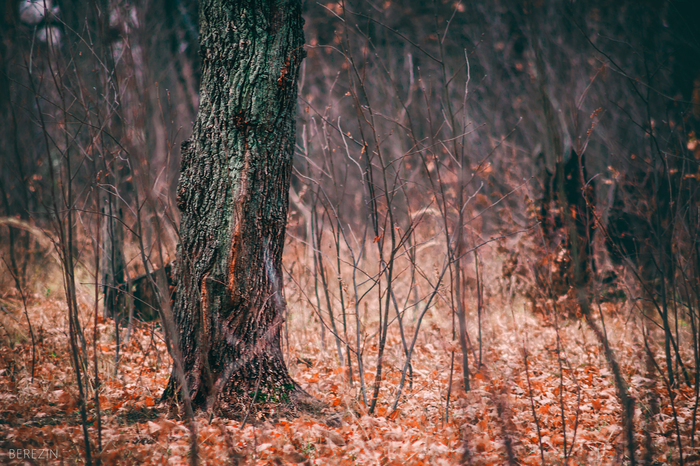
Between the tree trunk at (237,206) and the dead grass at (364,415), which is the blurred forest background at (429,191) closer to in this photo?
the dead grass at (364,415)

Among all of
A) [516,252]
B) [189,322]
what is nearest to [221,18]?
[189,322]

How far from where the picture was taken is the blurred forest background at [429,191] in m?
2.30

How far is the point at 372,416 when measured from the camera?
2.46 m

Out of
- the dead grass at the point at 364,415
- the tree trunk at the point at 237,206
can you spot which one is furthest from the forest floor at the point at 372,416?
the tree trunk at the point at 237,206

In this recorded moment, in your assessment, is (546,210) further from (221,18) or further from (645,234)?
(221,18)

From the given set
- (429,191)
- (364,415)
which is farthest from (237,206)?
(429,191)

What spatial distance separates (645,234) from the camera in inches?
182

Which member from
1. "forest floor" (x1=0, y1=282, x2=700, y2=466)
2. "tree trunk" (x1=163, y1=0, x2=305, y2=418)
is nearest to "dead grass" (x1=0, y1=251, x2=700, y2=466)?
"forest floor" (x1=0, y1=282, x2=700, y2=466)

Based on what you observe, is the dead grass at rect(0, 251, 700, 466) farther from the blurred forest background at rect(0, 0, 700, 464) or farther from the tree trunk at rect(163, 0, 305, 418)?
the tree trunk at rect(163, 0, 305, 418)

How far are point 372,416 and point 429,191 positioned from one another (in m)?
1.80

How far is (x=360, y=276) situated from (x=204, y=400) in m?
4.45

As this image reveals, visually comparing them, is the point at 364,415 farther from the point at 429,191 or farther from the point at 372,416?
the point at 429,191

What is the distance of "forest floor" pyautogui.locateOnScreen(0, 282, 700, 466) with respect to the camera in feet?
6.33

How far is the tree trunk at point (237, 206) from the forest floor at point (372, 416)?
275 millimetres
